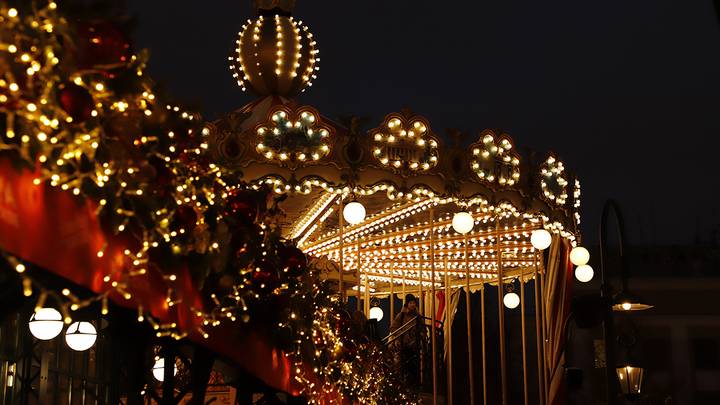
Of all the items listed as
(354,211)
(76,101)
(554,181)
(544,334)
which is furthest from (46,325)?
(544,334)

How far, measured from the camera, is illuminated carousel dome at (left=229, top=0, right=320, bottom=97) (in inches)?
634

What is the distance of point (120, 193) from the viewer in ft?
13.7

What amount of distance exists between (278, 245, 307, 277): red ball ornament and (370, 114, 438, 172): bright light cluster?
6737 mm

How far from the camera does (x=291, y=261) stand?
7340mm

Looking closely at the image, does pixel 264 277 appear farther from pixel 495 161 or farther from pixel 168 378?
pixel 495 161

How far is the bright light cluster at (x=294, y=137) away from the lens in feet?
45.3

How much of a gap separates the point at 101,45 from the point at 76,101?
1.42 ft

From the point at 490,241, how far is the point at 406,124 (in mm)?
5781

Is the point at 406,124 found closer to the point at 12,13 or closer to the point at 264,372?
the point at 264,372

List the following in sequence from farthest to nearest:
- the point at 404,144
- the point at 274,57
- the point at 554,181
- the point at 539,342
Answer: the point at 539,342 → the point at 554,181 → the point at 274,57 → the point at 404,144

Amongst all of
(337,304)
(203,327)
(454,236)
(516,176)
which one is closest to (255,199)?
(203,327)

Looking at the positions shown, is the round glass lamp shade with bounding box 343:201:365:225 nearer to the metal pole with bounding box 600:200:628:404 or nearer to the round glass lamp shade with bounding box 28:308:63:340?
the metal pole with bounding box 600:200:628:404

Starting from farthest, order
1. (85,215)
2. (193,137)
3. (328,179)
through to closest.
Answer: (328,179) → (193,137) → (85,215)

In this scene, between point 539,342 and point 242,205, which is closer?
point 242,205
